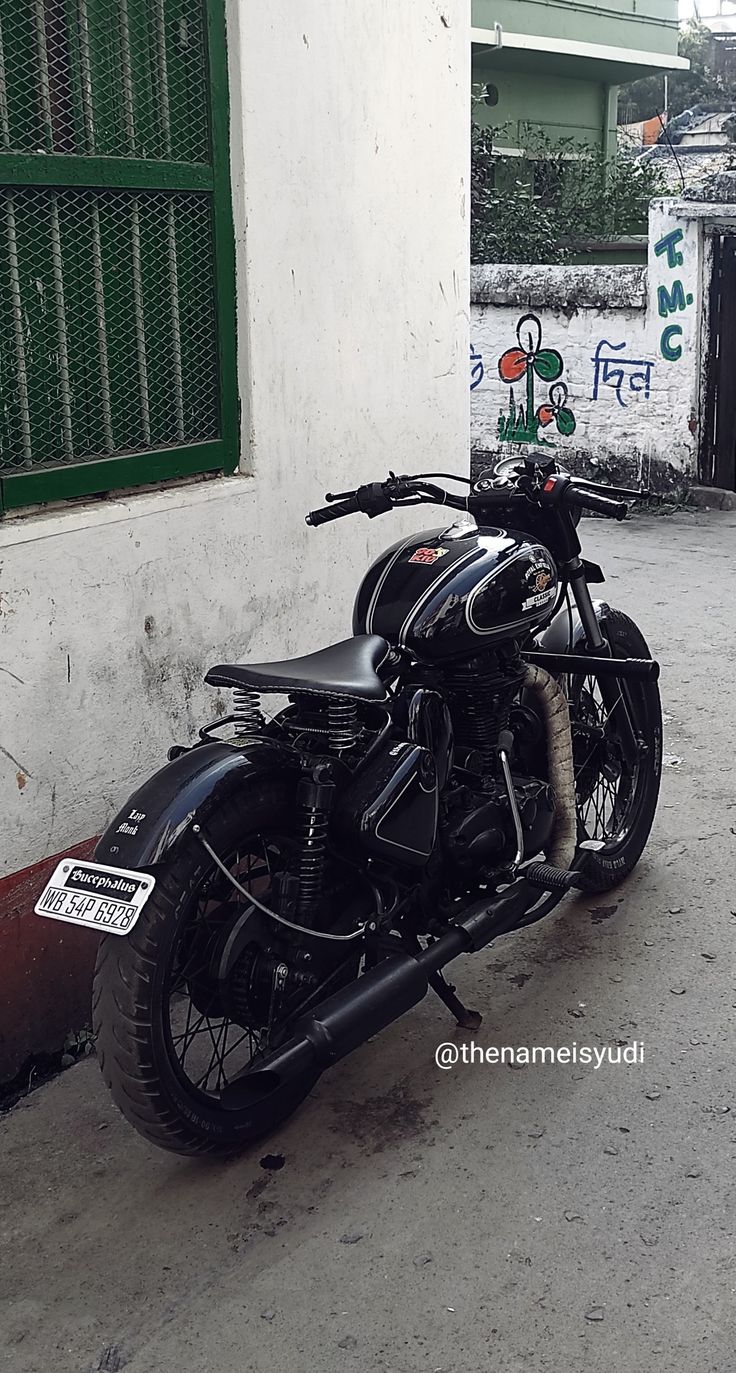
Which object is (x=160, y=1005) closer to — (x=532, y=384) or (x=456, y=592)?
(x=456, y=592)

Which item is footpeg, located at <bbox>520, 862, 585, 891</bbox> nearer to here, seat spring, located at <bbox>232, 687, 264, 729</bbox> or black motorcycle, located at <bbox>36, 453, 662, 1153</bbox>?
black motorcycle, located at <bbox>36, 453, 662, 1153</bbox>

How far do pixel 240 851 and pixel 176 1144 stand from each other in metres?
0.63

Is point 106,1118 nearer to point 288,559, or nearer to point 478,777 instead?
point 478,777

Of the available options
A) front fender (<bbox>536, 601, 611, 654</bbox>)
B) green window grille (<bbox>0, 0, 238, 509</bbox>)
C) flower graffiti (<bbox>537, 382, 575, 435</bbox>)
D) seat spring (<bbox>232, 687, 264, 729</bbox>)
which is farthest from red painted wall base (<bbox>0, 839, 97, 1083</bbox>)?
flower graffiti (<bbox>537, 382, 575, 435</bbox>)

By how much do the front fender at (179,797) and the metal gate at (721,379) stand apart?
821 centimetres

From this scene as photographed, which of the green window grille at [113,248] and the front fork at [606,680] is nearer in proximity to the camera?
the green window grille at [113,248]

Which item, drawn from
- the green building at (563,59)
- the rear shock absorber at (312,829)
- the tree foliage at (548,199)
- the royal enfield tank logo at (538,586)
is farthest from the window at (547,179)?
the rear shock absorber at (312,829)

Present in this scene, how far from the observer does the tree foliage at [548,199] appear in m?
12.9

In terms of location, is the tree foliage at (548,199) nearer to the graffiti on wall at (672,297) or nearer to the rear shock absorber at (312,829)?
the graffiti on wall at (672,297)

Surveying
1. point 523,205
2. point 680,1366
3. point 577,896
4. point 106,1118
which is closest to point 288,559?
point 577,896

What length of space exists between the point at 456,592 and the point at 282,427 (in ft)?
3.63

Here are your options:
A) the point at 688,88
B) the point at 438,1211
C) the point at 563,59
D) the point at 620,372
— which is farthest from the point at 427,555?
the point at 688,88

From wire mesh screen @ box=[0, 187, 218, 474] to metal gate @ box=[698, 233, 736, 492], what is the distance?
725 cm

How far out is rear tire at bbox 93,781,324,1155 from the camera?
Answer: 2.79 m
